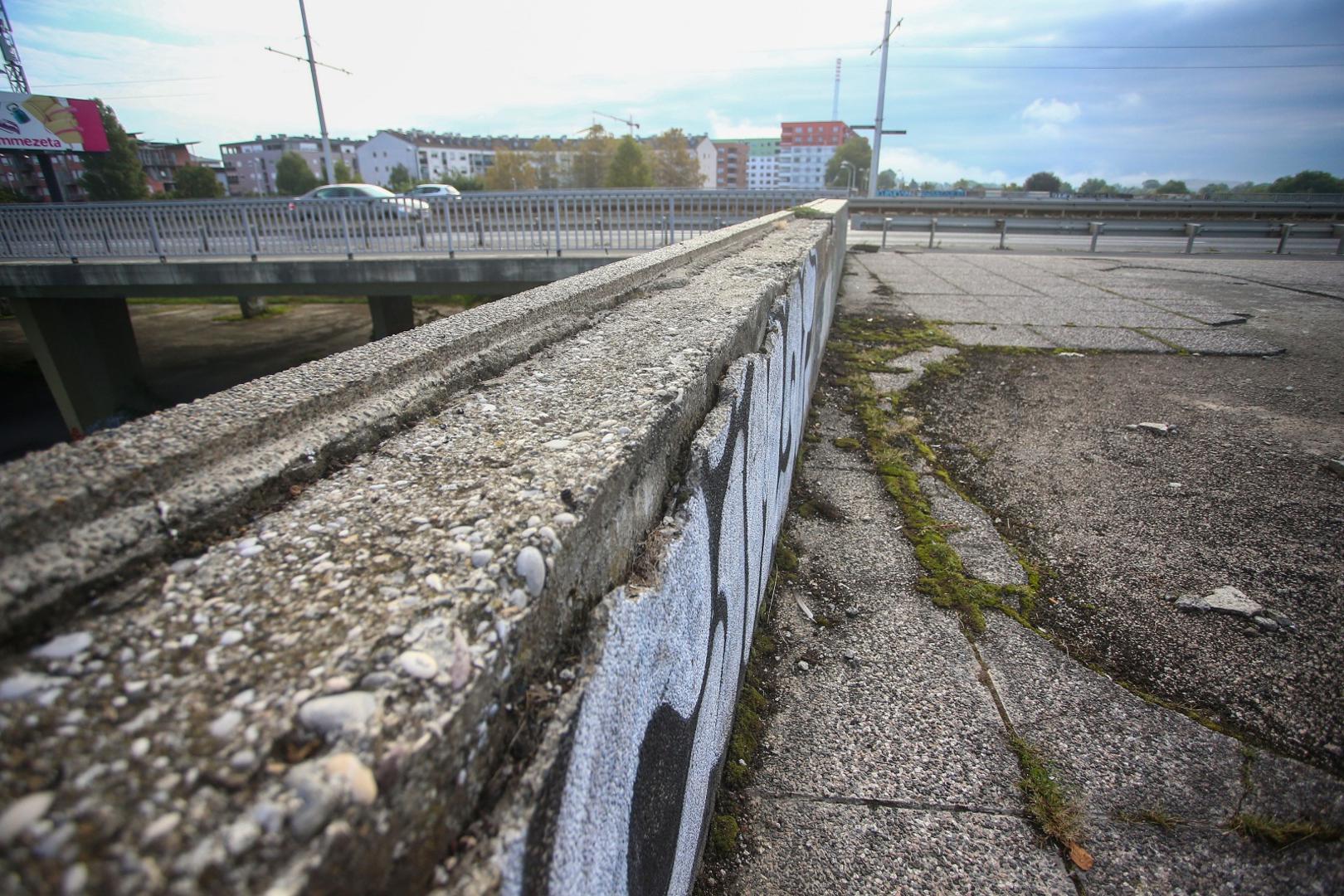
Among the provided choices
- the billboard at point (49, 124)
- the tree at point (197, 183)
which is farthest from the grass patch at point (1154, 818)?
the tree at point (197, 183)

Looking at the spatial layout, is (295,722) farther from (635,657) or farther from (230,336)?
(230,336)

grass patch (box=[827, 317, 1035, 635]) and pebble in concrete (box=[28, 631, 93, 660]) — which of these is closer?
pebble in concrete (box=[28, 631, 93, 660])

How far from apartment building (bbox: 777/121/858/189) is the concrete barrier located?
505ft

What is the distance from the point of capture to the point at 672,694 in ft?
4.45

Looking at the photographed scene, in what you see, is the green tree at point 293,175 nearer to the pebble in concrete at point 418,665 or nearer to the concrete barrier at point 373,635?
the concrete barrier at point 373,635

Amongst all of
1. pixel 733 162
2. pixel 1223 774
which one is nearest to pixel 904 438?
pixel 1223 774

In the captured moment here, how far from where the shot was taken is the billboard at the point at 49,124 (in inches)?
1129

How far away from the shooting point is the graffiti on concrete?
90 centimetres

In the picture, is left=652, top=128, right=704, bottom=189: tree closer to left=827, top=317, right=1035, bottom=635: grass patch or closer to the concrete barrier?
left=827, top=317, right=1035, bottom=635: grass patch

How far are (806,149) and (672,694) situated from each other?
582 feet

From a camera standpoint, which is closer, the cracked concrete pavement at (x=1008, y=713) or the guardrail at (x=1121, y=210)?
the cracked concrete pavement at (x=1008, y=713)

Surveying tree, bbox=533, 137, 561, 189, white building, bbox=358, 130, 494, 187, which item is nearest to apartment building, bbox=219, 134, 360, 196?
white building, bbox=358, 130, 494, 187

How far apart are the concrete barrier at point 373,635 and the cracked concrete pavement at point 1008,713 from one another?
539mm

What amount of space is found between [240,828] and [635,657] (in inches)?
24.3
